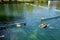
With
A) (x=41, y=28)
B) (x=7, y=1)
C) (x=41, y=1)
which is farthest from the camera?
(x=41, y=1)

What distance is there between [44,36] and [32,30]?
141cm

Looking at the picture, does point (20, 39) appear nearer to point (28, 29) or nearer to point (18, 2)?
point (28, 29)

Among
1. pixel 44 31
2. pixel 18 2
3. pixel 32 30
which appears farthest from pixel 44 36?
pixel 18 2

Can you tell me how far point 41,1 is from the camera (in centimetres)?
2973

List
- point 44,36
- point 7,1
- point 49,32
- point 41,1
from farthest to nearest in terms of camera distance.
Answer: point 41,1 < point 7,1 < point 49,32 < point 44,36

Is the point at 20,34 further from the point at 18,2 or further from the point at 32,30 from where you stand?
the point at 18,2

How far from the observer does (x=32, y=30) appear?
32.2 feet

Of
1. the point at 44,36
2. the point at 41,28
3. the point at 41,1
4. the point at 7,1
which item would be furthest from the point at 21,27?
the point at 41,1

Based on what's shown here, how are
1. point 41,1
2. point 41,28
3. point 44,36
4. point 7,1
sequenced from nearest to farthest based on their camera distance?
point 44,36 → point 41,28 → point 7,1 → point 41,1

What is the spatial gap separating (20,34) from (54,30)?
277 centimetres

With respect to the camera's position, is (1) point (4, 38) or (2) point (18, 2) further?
(2) point (18, 2)

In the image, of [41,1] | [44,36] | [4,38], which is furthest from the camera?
[41,1]

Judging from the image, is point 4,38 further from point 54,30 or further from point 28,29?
point 54,30

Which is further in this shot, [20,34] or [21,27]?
[21,27]
